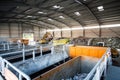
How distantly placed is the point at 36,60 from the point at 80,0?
7.85 m

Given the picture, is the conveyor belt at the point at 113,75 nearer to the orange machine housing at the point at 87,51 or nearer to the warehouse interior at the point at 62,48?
the warehouse interior at the point at 62,48

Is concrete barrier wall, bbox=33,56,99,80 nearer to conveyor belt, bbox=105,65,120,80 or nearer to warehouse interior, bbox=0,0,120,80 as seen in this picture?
warehouse interior, bbox=0,0,120,80

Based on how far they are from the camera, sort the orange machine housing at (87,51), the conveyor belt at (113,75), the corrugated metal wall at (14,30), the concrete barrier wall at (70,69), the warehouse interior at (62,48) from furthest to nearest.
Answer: the corrugated metal wall at (14,30)
the orange machine housing at (87,51)
the concrete barrier wall at (70,69)
the warehouse interior at (62,48)
the conveyor belt at (113,75)

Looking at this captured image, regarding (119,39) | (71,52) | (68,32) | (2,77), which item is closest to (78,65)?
(71,52)

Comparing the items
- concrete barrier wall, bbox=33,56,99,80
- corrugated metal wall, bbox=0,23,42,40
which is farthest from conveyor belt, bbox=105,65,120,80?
corrugated metal wall, bbox=0,23,42,40

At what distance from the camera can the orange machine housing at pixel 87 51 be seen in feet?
25.6

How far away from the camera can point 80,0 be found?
35.1ft

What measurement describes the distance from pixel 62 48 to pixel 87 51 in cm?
217

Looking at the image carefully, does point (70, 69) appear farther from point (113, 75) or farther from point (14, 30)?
point (14, 30)

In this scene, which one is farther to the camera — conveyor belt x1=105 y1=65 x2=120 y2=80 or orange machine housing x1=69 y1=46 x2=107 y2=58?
orange machine housing x1=69 y1=46 x2=107 y2=58

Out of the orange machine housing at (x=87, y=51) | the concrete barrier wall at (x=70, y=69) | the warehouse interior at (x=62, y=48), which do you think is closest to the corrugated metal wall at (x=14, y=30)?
the warehouse interior at (x=62, y=48)

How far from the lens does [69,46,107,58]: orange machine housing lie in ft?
25.6

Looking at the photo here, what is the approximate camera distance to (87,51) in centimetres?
841

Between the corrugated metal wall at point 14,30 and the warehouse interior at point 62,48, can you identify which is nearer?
the warehouse interior at point 62,48
